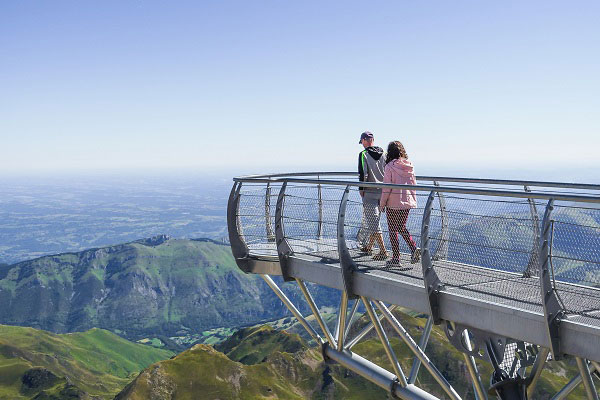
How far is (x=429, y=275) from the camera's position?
9055 mm

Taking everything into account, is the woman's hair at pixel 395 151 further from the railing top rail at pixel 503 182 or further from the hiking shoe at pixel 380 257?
the railing top rail at pixel 503 182

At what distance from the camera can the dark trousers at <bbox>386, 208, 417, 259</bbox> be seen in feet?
37.6

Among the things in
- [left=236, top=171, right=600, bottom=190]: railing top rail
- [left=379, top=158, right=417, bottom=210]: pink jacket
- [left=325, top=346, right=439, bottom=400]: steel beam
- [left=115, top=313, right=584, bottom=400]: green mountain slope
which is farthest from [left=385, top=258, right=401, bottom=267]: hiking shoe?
[left=115, top=313, right=584, bottom=400]: green mountain slope

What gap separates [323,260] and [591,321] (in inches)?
227

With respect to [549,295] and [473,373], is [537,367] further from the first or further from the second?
[549,295]

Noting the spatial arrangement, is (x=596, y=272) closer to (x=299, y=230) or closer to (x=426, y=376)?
(x=299, y=230)

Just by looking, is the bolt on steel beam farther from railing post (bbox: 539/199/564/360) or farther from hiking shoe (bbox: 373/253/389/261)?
hiking shoe (bbox: 373/253/389/261)

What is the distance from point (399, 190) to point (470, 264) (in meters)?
1.86

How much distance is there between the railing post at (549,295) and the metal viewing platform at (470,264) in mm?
13

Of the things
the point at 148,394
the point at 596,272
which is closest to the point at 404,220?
the point at 596,272

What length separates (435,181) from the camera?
1474 cm

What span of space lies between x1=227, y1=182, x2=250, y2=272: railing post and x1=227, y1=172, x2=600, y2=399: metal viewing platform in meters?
0.03

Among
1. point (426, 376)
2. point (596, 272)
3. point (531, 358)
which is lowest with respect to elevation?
point (426, 376)

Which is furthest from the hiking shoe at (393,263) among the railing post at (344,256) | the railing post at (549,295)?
the railing post at (549,295)
